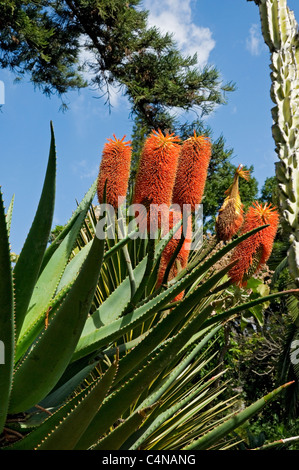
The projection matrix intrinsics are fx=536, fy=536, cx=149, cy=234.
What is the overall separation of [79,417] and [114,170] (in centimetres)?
94

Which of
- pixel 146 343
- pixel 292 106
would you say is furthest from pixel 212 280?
pixel 292 106

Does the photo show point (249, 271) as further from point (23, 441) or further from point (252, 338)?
point (252, 338)

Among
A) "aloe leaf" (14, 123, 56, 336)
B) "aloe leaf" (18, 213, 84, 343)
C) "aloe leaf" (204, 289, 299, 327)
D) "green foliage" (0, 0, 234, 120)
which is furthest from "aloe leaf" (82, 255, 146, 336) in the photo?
"green foliage" (0, 0, 234, 120)

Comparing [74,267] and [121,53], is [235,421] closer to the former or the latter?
[74,267]

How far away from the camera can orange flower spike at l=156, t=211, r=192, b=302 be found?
6.00 feet

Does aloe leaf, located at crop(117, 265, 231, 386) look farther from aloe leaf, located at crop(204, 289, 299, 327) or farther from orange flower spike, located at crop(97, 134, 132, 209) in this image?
orange flower spike, located at crop(97, 134, 132, 209)

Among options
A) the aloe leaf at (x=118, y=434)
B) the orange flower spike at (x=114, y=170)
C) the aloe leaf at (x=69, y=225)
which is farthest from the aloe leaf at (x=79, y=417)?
the orange flower spike at (x=114, y=170)

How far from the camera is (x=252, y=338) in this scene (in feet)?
28.3

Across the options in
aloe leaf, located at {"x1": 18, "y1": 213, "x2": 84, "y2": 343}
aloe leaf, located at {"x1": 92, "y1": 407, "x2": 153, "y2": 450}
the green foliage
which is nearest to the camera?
aloe leaf, located at {"x1": 92, "y1": 407, "x2": 153, "y2": 450}

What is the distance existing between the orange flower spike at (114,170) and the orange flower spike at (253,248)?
47cm

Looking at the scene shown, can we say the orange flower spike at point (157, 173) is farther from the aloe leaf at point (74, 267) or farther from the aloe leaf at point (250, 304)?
the aloe leaf at point (250, 304)

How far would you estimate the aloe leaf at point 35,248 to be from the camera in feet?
4.72

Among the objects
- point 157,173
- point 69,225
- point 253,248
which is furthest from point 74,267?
point 253,248

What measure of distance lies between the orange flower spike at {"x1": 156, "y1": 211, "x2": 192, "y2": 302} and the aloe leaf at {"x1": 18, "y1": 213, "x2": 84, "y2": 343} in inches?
12.5
